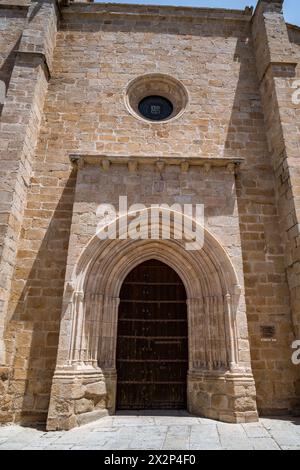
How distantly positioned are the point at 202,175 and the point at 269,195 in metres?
1.43

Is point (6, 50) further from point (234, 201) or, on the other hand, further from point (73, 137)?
point (234, 201)

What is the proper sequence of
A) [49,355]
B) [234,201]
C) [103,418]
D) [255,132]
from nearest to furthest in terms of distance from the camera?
[103,418] → [49,355] → [234,201] → [255,132]

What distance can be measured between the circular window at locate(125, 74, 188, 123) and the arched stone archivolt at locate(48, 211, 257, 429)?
3092 millimetres

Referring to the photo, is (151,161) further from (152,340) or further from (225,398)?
(225,398)

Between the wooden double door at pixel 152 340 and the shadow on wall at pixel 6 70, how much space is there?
461 centimetres

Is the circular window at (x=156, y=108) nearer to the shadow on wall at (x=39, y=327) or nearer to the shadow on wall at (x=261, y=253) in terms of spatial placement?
the shadow on wall at (x=261, y=253)

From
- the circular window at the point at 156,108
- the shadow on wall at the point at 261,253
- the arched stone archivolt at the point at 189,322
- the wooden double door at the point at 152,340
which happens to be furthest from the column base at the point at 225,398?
the circular window at the point at 156,108

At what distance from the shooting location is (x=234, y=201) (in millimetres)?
5496

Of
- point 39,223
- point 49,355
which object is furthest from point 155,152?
point 49,355

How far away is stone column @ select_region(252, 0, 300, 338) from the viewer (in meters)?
5.32

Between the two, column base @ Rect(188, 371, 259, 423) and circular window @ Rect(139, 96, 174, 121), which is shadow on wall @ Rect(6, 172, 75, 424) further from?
circular window @ Rect(139, 96, 174, 121)

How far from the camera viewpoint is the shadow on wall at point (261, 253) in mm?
5031

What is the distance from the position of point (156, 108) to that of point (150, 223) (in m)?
3.10

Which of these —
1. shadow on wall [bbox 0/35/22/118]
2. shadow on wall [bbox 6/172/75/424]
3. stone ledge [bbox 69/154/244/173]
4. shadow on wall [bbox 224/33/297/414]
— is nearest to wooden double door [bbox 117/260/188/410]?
shadow on wall [bbox 6/172/75/424]
